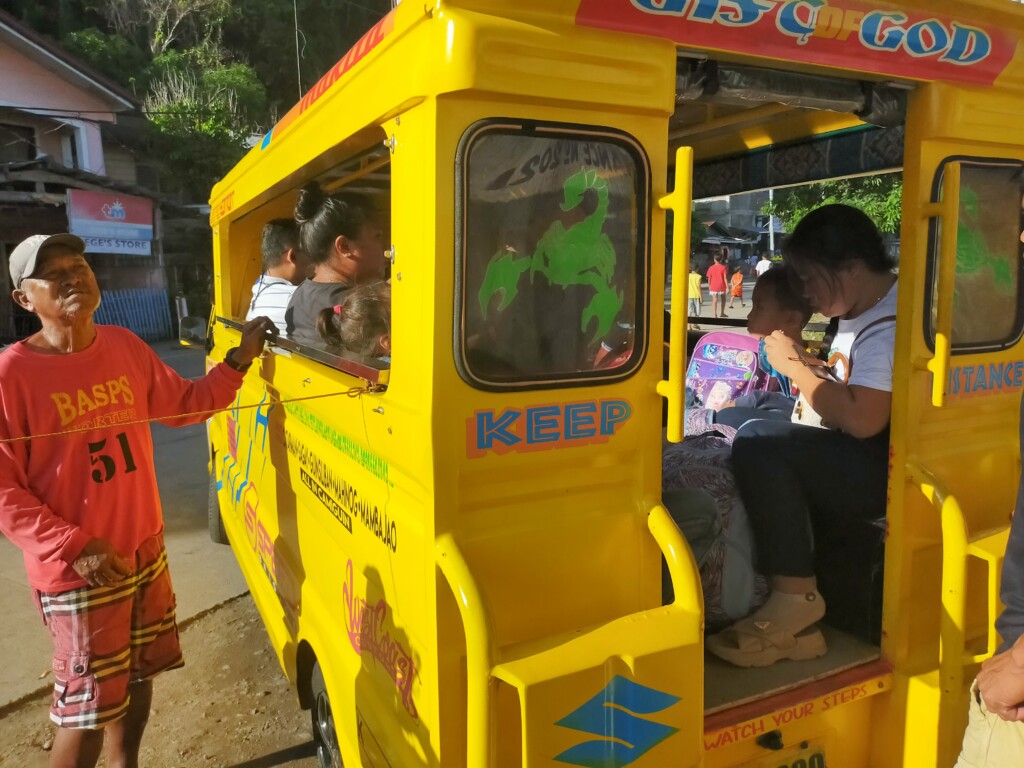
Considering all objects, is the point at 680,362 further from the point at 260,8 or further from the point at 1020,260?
the point at 260,8

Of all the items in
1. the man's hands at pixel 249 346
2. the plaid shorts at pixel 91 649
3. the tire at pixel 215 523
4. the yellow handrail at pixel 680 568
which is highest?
the man's hands at pixel 249 346

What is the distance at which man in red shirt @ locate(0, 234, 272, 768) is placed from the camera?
7.25 ft

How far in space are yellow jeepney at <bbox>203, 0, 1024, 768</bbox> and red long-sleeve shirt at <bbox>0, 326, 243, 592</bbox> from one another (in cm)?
66

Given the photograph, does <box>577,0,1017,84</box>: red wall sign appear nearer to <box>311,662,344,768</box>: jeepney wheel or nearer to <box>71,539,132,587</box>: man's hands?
<box>71,539,132,587</box>: man's hands

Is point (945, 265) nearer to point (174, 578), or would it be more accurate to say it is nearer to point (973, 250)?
point (973, 250)

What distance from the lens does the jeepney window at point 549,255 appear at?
5.06 feet

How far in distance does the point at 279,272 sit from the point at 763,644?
270 centimetres

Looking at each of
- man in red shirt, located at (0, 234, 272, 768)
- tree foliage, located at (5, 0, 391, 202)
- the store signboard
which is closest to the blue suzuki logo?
man in red shirt, located at (0, 234, 272, 768)

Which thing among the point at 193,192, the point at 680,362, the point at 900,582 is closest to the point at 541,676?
the point at 680,362

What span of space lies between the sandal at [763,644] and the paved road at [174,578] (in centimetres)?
311

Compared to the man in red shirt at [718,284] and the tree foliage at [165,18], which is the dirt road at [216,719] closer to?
the man in red shirt at [718,284]

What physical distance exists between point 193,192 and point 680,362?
23.0 meters

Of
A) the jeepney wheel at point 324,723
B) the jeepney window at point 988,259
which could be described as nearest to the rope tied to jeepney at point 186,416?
the jeepney wheel at point 324,723

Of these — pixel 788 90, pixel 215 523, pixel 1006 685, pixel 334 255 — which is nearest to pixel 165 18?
pixel 215 523
